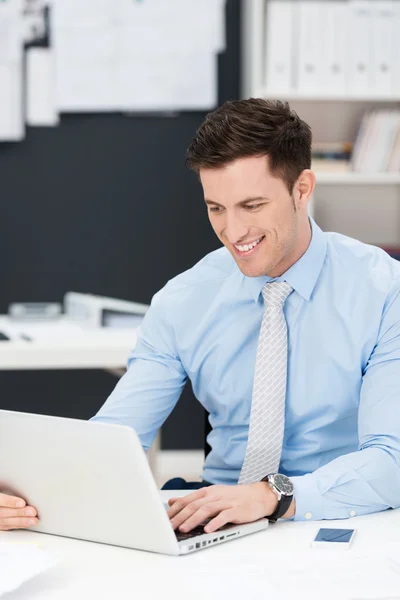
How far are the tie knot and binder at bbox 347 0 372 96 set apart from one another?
1948mm

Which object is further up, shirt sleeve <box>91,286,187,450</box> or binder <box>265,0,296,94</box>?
binder <box>265,0,296,94</box>

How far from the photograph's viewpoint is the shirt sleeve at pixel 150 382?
5.36 feet

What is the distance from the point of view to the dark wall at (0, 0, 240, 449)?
12.5ft

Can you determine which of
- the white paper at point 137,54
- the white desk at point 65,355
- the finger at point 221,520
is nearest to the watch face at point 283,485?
the finger at point 221,520

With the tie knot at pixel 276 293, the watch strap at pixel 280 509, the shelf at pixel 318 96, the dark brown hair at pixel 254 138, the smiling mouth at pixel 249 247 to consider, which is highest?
the dark brown hair at pixel 254 138

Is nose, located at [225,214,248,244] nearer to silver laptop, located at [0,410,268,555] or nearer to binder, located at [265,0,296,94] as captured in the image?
silver laptop, located at [0,410,268,555]

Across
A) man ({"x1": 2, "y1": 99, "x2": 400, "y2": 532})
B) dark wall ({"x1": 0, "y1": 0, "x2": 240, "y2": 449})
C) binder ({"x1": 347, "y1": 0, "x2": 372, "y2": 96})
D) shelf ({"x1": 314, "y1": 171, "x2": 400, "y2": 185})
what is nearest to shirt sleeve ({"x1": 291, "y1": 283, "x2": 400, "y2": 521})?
man ({"x1": 2, "y1": 99, "x2": 400, "y2": 532})

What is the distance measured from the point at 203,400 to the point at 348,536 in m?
0.54

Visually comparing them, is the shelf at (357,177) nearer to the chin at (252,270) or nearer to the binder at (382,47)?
the binder at (382,47)

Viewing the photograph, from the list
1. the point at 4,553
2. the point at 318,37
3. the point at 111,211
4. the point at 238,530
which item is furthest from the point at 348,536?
the point at 111,211

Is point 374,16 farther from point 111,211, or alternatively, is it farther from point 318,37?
point 111,211

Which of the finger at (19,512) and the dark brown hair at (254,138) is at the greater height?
the dark brown hair at (254,138)

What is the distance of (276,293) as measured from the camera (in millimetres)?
1615

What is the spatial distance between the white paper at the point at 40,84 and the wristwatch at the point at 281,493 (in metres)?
2.73
